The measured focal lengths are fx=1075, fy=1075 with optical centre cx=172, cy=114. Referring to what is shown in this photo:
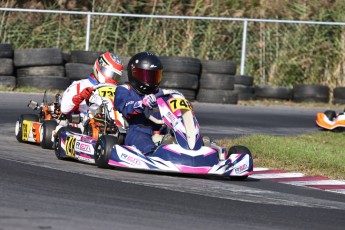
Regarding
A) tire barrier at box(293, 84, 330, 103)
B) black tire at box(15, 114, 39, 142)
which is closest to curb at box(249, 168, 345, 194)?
black tire at box(15, 114, 39, 142)

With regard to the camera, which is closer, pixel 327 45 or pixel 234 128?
pixel 234 128

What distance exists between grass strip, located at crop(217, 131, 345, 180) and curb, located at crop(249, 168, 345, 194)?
0.84 ft

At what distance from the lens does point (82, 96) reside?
1048 cm

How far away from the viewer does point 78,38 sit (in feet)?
66.3

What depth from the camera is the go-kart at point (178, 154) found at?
8.66m

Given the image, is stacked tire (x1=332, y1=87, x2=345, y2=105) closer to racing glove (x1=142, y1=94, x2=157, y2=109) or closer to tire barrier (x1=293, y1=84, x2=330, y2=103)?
tire barrier (x1=293, y1=84, x2=330, y2=103)

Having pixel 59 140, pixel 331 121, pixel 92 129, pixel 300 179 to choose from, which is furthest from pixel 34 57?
pixel 300 179

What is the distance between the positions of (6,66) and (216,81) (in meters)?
3.57

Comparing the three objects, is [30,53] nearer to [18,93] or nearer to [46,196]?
[18,93]

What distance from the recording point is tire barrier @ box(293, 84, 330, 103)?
20.0m

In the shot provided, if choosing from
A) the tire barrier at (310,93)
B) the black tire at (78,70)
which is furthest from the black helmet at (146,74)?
the tire barrier at (310,93)

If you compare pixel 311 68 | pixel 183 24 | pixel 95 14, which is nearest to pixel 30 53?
pixel 95 14

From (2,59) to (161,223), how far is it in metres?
11.6

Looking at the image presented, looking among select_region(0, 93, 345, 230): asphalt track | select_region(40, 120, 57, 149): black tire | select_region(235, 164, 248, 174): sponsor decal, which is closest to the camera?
select_region(0, 93, 345, 230): asphalt track
